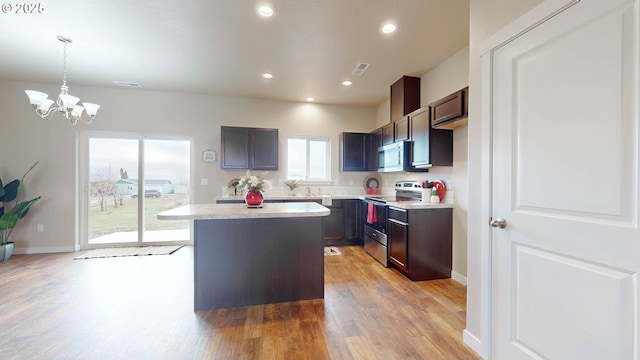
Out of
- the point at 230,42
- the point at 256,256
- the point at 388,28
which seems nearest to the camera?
the point at 256,256

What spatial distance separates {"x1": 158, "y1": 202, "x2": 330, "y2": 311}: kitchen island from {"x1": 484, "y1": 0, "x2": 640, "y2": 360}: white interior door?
4.88ft

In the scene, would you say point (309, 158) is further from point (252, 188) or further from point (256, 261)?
point (256, 261)

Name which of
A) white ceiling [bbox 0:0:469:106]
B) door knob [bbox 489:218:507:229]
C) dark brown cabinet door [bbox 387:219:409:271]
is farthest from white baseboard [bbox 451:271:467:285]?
white ceiling [bbox 0:0:469:106]

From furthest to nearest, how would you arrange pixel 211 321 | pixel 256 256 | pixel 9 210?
pixel 9 210 → pixel 256 256 → pixel 211 321

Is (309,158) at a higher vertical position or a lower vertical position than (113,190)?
higher

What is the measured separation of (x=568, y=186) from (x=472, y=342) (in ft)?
4.12

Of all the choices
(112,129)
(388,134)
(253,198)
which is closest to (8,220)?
(112,129)

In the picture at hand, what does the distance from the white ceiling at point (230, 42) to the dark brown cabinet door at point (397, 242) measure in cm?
211

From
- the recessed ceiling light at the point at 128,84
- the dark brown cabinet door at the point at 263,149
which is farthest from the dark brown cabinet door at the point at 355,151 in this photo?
the recessed ceiling light at the point at 128,84

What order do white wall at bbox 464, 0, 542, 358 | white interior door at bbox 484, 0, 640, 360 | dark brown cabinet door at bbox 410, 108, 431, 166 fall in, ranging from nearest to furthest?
white interior door at bbox 484, 0, 640, 360, white wall at bbox 464, 0, 542, 358, dark brown cabinet door at bbox 410, 108, 431, 166

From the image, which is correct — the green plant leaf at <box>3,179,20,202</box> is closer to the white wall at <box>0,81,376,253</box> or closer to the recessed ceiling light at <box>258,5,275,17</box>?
the white wall at <box>0,81,376,253</box>

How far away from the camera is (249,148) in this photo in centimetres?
461

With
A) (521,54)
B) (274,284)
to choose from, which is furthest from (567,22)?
(274,284)

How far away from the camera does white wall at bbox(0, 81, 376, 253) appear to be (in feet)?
13.3
